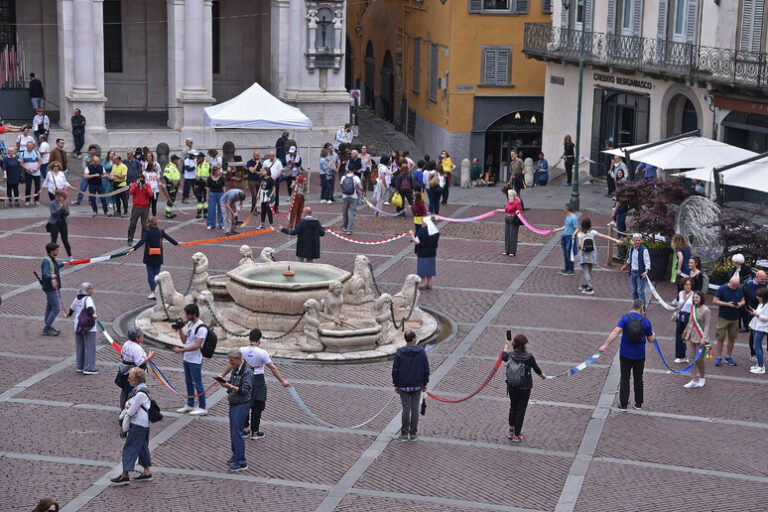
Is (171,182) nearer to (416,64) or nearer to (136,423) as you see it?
(136,423)

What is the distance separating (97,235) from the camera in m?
28.8

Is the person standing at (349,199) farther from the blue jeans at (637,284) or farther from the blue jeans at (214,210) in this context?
the blue jeans at (637,284)

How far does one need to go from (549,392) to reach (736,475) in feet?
12.0

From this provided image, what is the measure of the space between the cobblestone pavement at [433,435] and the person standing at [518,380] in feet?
0.98

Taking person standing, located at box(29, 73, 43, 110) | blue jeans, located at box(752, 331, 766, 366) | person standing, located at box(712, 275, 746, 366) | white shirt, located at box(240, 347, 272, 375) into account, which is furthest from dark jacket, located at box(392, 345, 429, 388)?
person standing, located at box(29, 73, 43, 110)

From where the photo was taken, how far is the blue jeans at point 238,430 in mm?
14531

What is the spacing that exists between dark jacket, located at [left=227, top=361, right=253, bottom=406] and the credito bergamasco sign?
24.5 m

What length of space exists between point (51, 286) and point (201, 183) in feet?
38.2

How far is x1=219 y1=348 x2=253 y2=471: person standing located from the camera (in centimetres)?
1455

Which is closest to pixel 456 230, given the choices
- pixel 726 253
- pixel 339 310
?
pixel 726 253

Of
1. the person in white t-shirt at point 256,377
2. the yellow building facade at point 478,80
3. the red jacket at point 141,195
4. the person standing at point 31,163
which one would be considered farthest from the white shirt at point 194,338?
the yellow building facade at point 478,80

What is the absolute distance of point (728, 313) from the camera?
19.2 m

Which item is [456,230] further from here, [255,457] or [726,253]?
[255,457]

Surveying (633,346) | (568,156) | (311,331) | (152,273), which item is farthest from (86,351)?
(568,156)
